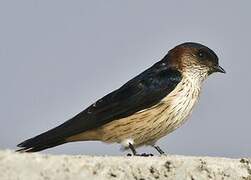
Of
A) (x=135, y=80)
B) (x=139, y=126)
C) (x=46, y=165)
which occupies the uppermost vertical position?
(x=135, y=80)

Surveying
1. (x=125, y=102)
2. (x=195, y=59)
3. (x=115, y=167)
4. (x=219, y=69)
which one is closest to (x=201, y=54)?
(x=195, y=59)

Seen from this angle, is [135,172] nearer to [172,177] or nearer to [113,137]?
[172,177]

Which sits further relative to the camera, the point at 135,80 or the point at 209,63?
the point at 209,63

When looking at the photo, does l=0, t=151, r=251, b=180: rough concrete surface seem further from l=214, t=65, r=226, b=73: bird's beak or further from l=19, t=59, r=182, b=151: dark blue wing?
l=214, t=65, r=226, b=73: bird's beak

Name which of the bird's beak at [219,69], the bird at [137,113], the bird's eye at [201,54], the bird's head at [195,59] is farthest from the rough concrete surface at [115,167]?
the bird's eye at [201,54]

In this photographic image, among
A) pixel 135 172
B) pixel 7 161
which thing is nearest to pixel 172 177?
pixel 135 172

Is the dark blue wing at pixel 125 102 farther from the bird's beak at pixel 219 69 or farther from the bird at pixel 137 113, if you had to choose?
the bird's beak at pixel 219 69

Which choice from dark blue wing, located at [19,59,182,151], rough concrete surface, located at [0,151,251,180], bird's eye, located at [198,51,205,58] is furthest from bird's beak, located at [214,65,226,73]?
rough concrete surface, located at [0,151,251,180]
